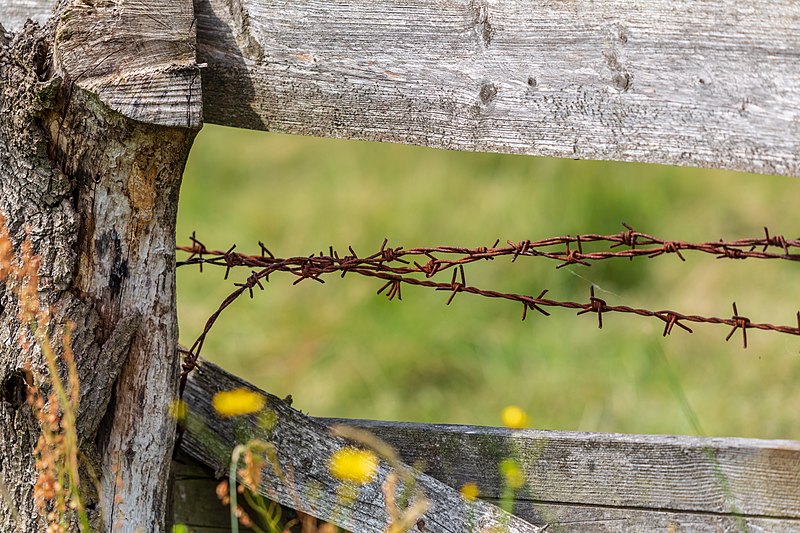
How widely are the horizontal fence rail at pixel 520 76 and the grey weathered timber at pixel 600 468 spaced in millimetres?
603

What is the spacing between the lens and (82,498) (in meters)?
1.87

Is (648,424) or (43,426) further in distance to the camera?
(648,424)

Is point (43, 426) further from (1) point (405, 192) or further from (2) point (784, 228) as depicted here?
(2) point (784, 228)

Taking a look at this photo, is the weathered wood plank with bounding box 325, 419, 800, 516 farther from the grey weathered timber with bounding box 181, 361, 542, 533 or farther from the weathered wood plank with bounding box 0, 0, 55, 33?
the weathered wood plank with bounding box 0, 0, 55, 33

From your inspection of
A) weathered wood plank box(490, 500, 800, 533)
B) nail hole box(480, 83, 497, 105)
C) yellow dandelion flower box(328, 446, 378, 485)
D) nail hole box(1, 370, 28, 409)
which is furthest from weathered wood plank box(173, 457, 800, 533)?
nail hole box(1, 370, 28, 409)

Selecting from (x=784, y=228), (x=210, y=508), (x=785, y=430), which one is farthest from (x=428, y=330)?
(x=210, y=508)

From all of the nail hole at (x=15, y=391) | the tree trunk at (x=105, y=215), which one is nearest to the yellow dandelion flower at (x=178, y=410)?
the tree trunk at (x=105, y=215)

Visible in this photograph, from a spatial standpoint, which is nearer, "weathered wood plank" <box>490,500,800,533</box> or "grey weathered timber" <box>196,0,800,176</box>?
"grey weathered timber" <box>196,0,800,176</box>

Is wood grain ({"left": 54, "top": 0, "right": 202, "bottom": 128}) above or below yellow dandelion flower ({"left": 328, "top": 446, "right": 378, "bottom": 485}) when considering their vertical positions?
above

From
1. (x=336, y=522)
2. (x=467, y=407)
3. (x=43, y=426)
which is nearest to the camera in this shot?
(x=43, y=426)

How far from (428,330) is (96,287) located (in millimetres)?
3950

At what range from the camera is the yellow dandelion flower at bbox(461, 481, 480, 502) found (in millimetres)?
Answer: 1938

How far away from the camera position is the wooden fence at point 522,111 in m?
1.61

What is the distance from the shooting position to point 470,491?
196 centimetres
